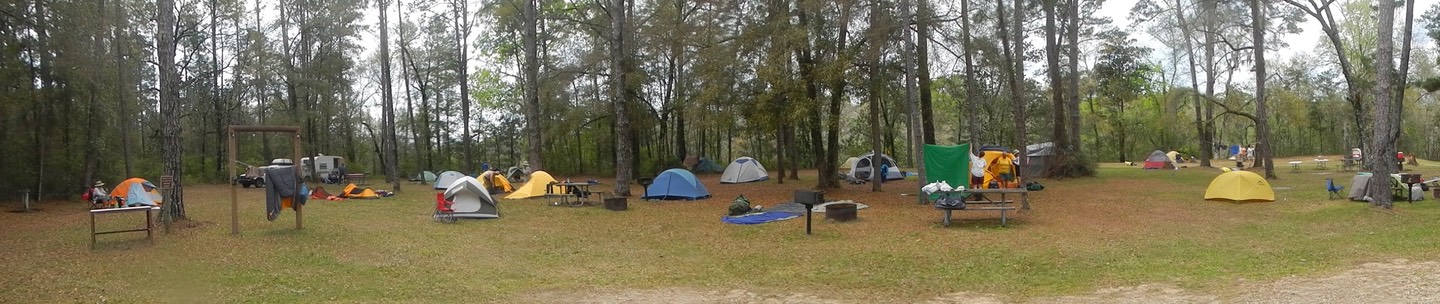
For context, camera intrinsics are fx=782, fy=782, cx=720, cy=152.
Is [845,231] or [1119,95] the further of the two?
[1119,95]

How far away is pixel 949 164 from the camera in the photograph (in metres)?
16.7

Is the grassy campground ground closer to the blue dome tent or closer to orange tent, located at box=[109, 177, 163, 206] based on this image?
orange tent, located at box=[109, 177, 163, 206]

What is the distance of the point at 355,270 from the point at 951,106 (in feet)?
137

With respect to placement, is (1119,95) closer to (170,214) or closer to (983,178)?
(983,178)

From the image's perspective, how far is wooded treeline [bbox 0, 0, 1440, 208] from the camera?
17.9 m

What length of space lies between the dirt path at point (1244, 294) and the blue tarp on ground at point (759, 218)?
19.3ft

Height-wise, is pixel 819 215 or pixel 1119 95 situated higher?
pixel 1119 95

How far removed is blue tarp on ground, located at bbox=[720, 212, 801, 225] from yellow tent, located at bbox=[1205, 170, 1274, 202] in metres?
8.40

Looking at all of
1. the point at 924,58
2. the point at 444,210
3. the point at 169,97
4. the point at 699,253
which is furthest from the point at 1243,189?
the point at 169,97

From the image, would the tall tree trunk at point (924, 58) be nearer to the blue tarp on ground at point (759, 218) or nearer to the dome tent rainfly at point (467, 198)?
the blue tarp on ground at point (759, 218)

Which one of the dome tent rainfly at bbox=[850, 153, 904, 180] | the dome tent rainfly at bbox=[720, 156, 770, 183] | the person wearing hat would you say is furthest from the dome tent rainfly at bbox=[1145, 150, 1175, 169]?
the person wearing hat

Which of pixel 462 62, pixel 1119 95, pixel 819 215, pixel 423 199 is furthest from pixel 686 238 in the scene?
pixel 1119 95

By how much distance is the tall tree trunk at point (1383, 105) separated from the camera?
12.0 metres

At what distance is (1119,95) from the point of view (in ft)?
103
